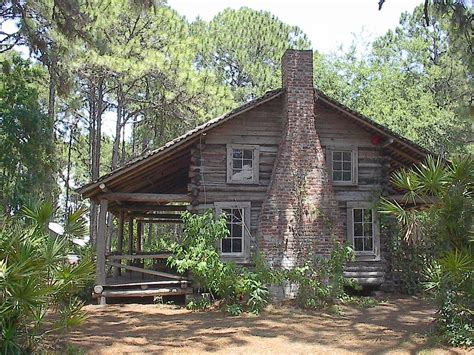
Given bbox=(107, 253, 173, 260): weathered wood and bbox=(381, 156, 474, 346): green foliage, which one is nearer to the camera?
bbox=(381, 156, 474, 346): green foliage

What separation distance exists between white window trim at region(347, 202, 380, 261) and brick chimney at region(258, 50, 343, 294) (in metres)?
1.21

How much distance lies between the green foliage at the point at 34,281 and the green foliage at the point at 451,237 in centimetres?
570

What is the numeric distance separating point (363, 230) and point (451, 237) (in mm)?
6170

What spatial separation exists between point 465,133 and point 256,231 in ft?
63.6

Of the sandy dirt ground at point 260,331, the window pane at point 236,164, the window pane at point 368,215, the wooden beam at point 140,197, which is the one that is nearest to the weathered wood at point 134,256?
the sandy dirt ground at point 260,331

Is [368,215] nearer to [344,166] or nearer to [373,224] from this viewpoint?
[373,224]

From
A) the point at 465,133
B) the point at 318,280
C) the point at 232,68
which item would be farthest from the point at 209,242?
the point at 232,68

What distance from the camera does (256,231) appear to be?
1412 cm

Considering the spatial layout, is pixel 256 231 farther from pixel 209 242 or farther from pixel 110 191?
pixel 110 191

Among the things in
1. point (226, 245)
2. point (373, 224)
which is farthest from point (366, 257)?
point (226, 245)

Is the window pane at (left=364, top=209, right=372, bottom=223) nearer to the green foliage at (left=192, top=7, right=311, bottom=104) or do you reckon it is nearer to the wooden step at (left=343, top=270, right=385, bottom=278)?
the wooden step at (left=343, top=270, right=385, bottom=278)

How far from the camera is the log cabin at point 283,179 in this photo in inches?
529

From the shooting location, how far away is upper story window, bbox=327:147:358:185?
49.5 ft

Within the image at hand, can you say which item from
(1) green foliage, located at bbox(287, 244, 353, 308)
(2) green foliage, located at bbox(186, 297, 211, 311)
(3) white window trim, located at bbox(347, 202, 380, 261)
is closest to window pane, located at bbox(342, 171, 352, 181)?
(3) white window trim, located at bbox(347, 202, 380, 261)
